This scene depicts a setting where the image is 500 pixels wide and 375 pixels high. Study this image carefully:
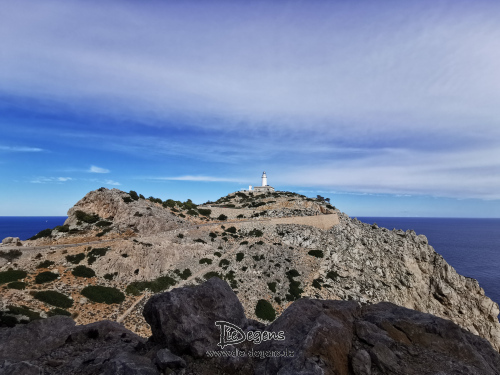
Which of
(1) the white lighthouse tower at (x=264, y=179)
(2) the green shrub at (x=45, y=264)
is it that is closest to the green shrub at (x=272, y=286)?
(2) the green shrub at (x=45, y=264)

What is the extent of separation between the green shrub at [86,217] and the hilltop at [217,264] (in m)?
0.19

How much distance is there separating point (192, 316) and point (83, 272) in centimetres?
3012

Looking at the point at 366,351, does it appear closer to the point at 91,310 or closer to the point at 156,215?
the point at 91,310

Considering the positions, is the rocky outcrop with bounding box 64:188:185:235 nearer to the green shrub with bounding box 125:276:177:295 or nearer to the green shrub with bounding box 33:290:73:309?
the green shrub with bounding box 125:276:177:295

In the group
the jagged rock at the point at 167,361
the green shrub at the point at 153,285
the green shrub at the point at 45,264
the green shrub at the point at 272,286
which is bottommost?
the green shrub at the point at 272,286

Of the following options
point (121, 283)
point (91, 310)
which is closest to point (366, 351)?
point (91, 310)

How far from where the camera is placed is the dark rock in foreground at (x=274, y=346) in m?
9.16

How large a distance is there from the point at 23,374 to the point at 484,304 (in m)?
72.7

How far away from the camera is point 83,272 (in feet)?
111

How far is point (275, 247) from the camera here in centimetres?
5188

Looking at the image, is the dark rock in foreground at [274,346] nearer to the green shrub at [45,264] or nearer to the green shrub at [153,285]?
the green shrub at [153,285]

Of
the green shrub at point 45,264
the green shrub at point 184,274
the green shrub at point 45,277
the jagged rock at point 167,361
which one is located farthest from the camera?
the green shrub at point 184,274

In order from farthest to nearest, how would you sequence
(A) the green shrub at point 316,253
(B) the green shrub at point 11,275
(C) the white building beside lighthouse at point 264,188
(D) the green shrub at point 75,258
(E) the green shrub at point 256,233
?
(C) the white building beside lighthouse at point 264,188, (E) the green shrub at point 256,233, (A) the green shrub at point 316,253, (D) the green shrub at point 75,258, (B) the green shrub at point 11,275

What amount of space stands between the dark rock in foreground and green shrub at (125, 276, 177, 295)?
2085 cm
